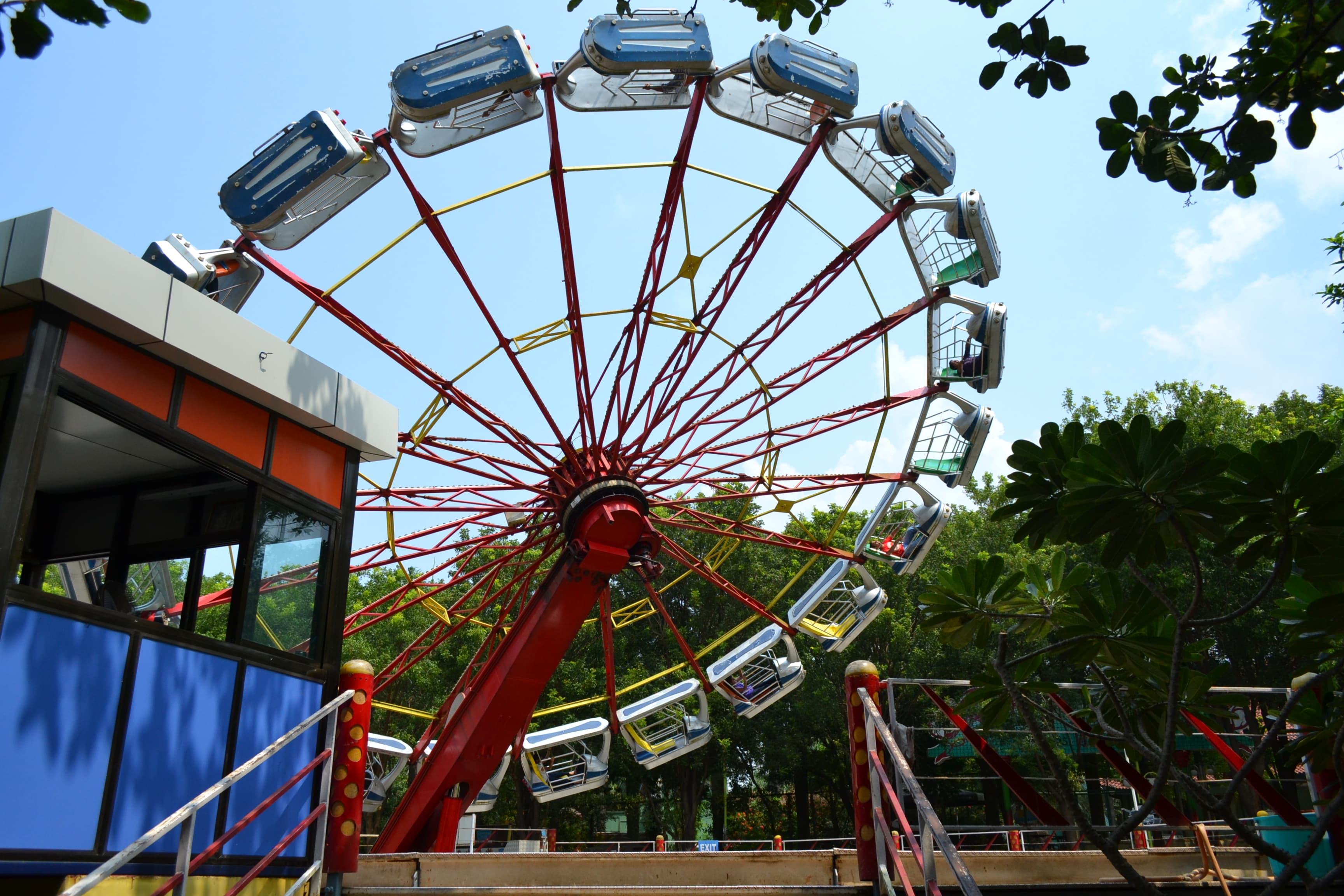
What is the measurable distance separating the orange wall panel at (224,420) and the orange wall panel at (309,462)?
155mm

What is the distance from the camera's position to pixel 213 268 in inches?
401

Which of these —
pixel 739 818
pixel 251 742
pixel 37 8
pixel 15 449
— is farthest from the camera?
pixel 739 818

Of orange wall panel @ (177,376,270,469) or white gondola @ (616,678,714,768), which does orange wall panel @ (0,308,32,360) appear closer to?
orange wall panel @ (177,376,270,469)

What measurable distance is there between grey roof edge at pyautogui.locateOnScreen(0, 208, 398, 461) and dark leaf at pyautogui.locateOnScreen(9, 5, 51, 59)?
240cm

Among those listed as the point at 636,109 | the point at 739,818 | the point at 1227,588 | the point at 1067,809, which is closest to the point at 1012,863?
the point at 1067,809

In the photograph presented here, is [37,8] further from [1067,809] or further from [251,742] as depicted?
[1067,809]

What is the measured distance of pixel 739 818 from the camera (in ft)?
121

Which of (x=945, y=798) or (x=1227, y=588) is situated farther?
(x=945, y=798)

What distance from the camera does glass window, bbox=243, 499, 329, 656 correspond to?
19.8ft

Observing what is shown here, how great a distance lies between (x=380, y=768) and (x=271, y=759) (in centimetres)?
1045

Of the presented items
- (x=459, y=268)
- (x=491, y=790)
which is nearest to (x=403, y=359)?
(x=459, y=268)

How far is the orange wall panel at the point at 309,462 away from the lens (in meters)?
6.38

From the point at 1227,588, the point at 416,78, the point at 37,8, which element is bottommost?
the point at 37,8

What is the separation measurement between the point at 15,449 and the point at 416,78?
607cm
